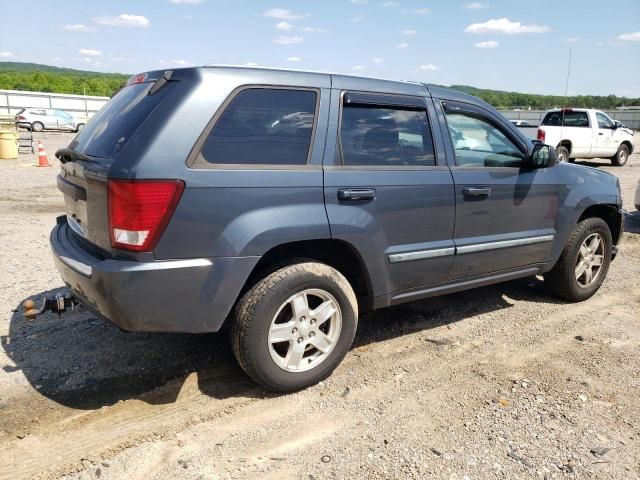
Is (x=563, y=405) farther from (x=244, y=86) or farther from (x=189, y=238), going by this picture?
(x=244, y=86)

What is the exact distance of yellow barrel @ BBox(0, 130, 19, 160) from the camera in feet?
52.3

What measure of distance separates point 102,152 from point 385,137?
1.76 metres

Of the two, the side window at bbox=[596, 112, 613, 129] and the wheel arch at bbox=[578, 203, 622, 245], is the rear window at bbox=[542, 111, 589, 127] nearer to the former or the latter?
the side window at bbox=[596, 112, 613, 129]

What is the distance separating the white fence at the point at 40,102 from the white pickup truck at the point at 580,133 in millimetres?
34163

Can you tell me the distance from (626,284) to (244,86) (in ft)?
15.3

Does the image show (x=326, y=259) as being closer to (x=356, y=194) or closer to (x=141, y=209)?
(x=356, y=194)

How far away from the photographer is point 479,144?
4.21 m

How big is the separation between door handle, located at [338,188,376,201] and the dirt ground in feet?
3.88

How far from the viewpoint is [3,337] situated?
390 centimetres

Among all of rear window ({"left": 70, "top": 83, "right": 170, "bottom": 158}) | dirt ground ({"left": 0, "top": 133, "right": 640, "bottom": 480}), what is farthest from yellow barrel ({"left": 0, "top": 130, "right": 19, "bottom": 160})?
rear window ({"left": 70, "top": 83, "right": 170, "bottom": 158})

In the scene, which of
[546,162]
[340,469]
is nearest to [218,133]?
[340,469]

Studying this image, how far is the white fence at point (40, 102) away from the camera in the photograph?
38406 millimetres

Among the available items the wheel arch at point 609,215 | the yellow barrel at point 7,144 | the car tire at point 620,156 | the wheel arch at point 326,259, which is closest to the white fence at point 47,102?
the car tire at point 620,156

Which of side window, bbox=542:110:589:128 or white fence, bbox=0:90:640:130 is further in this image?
white fence, bbox=0:90:640:130
